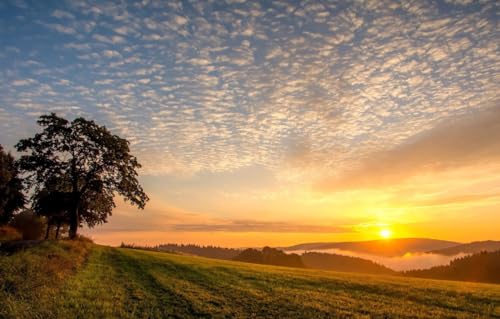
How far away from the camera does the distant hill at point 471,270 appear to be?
139 m

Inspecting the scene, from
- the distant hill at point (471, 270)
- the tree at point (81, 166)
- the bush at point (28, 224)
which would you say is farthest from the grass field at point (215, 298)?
the distant hill at point (471, 270)

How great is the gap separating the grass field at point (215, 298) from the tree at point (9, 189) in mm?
36678

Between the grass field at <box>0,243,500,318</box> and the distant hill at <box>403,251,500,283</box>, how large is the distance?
12625cm

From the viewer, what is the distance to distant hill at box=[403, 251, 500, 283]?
139m

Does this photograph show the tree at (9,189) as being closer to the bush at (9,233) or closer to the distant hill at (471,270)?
the bush at (9,233)

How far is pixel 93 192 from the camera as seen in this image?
49.4 meters

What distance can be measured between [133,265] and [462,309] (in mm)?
27427

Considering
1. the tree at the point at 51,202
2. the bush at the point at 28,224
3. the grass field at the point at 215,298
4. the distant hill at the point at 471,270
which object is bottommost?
the distant hill at the point at 471,270

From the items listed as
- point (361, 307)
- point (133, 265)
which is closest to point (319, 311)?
point (361, 307)

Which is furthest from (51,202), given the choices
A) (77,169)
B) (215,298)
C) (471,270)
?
(471,270)

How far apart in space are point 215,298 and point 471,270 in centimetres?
16408

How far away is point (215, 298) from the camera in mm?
18891

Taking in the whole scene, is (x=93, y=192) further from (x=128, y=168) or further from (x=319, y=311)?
(x=319, y=311)

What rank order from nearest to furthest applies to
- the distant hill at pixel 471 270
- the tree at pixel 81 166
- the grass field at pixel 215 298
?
1. the grass field at pixel 215 298
2. the tree at pixel 81 166
3. the distant hill at pixel 471 270
